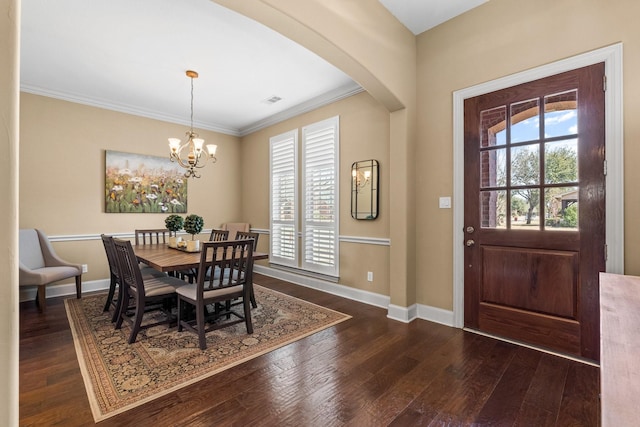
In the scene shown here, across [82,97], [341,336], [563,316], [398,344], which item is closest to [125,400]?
[341,336]

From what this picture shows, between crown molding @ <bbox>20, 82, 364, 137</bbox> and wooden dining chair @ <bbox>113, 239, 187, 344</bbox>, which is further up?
crown molding @ <bbox>20, 82, 364, 137</bbox>

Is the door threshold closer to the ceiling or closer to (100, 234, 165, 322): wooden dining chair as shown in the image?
the ceiling

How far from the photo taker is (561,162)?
2346mm

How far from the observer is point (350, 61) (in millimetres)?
2500

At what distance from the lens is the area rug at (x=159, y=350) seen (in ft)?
6.30

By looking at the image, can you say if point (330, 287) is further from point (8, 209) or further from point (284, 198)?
point (8, 209)

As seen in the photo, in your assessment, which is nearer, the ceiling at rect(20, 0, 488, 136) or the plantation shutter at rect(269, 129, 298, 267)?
the ceiling at rect(20, 0, 488, 136)

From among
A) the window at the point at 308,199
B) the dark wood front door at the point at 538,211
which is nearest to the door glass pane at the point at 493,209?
the dark wood front door at the point at 538,211

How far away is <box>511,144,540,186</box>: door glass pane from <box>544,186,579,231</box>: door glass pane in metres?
0.16

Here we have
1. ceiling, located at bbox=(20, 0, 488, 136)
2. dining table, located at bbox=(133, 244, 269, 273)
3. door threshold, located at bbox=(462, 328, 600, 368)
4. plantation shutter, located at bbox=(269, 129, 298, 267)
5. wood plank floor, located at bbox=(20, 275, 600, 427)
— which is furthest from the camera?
plantation shutter, located at bbox=(269, 129, 298, 267)

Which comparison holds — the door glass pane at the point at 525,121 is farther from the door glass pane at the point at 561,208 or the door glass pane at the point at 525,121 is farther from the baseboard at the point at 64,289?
the baseboard at the point at 64,289

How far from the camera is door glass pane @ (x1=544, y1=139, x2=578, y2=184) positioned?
2.30 metres

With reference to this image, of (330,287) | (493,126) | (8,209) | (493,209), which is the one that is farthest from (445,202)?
(8,209)

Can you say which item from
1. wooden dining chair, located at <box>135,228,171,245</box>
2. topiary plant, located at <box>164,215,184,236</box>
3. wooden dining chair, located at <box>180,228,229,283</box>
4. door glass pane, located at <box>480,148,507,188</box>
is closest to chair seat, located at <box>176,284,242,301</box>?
wooden dining chair, located at <box>180,228,229,283</box>
